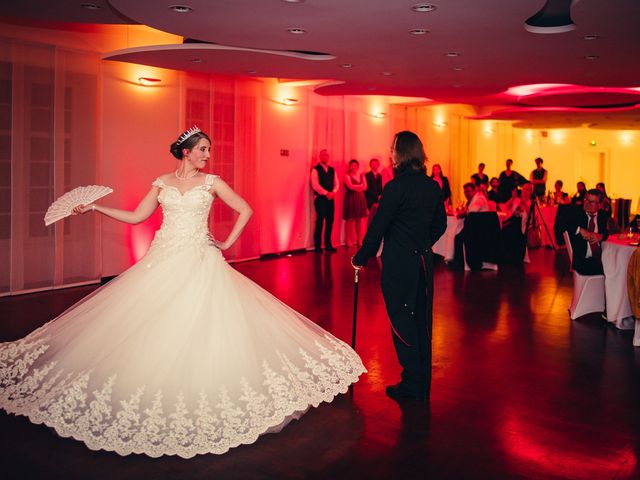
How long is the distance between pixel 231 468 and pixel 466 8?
12.9 feet

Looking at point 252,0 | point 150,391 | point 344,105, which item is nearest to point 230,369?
point 150,391

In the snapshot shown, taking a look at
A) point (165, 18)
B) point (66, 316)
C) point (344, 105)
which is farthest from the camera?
point (344, 105)

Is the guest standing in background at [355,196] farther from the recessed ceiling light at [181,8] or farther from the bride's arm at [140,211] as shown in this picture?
the bride's arm at [140,211]

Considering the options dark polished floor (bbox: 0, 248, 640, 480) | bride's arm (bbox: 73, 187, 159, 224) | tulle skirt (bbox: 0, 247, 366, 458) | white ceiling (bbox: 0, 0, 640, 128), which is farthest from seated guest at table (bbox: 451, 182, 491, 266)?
bride's arm (bbox: 73, 187, 159, 224)

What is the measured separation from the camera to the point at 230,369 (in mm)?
3672

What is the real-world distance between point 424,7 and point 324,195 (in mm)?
7015

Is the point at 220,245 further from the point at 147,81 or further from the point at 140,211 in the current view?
the point at 147,81

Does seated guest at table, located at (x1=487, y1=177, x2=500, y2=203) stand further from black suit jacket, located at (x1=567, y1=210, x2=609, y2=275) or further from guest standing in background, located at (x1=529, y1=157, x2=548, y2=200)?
black suit jacket, located at (x1=567, y1=210, x2=609, y2=275)

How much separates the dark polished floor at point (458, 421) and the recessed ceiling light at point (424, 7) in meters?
2.74

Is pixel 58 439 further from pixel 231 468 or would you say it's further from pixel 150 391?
pixel 231 468

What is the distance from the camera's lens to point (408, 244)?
4.19 m

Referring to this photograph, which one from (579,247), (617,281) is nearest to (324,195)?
(579,247)

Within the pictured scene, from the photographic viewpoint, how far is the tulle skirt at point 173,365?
342 cm

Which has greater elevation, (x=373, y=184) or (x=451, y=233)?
(x=373, y=184)
